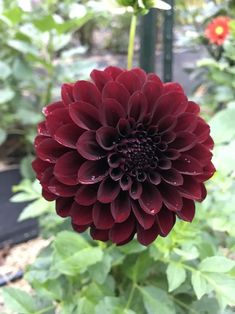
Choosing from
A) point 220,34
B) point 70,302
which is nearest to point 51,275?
point 70,302

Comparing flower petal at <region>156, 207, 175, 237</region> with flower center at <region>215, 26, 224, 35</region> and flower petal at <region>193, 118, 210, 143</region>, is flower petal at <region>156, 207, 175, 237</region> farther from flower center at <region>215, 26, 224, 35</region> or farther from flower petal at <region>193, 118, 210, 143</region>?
flower center at <region>215, 26, 224, 35</region>

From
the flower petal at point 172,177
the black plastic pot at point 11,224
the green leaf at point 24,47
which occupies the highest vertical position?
the green leaf at point 24,47

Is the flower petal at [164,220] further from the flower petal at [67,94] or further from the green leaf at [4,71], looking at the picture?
the green leaf at [4,71]

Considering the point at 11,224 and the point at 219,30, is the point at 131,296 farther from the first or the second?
the point at 219,30

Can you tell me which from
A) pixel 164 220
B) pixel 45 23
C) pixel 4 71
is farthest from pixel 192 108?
pixel 4 71

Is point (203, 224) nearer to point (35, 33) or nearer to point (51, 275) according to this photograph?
point (51, 275)

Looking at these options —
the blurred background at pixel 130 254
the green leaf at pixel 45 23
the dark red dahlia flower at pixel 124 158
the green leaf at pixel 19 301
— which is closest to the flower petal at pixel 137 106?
the dark red dahlia flower at pixel 124 158
